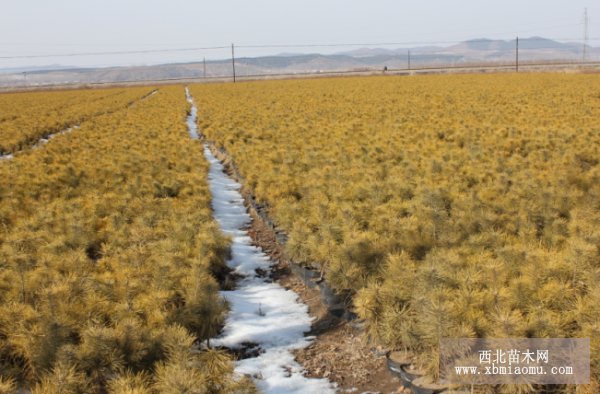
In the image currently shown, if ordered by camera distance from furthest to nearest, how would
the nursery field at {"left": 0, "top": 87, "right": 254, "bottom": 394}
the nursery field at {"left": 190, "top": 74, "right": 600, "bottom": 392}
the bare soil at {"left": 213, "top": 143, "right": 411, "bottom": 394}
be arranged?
the bare soil at {"left": 213, "top": 143, "right": 411, "bottom": 394}, the nursery field at {"left": 190, "top": 74, "right": 600, "bottom": 392}, the nursery field at {"left": 0, "top": 87, "right": 254, "bottom": 394}

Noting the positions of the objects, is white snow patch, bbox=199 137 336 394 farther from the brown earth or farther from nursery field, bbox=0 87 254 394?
nursery field, bbox=0 87 254 394

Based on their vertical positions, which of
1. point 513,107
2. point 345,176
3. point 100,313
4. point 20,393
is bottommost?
point 20,393

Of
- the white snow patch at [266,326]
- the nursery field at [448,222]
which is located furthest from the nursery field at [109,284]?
the nursery field at [448,222]

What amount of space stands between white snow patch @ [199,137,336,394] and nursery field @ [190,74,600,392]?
1.84 ft

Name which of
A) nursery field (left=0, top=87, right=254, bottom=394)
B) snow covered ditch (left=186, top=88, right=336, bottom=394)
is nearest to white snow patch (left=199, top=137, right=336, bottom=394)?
snow covered ditch (left=186, top=88, right=336, bottom=394)

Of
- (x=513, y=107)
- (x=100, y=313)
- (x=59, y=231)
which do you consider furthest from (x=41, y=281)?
(x=513, y=107)

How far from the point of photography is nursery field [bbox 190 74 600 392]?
122 inches

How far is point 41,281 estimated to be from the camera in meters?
3.75

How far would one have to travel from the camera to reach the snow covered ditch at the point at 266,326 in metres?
3.46

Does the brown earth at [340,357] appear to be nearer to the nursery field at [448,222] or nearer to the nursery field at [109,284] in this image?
the nursery field at [448,222]

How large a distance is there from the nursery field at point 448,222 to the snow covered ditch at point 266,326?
1.86 ft

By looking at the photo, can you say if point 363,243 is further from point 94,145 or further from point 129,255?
point 94,145

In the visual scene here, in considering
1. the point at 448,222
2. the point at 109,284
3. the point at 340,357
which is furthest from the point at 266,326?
the point at 448,222

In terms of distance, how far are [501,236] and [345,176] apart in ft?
10.9
